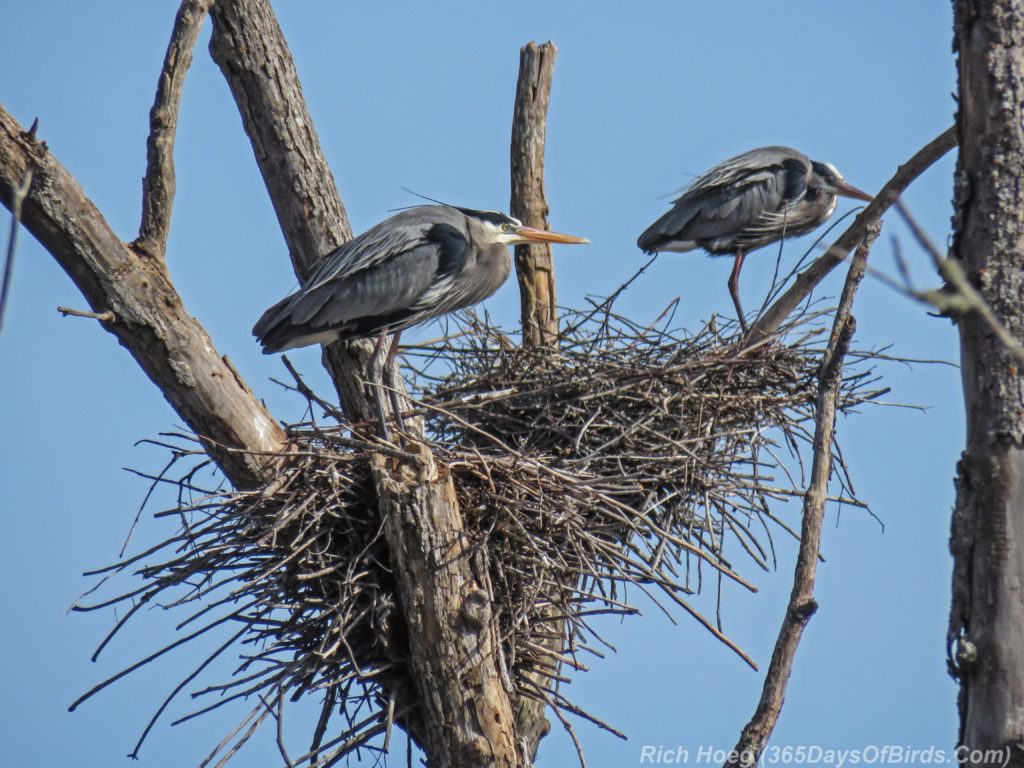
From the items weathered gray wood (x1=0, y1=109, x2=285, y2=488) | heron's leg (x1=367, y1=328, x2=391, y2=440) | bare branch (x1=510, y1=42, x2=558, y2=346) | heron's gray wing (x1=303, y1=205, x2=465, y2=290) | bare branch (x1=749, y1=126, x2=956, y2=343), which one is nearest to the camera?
weathered gray wood (x1=0, y1=109, x2=285, y2=488)

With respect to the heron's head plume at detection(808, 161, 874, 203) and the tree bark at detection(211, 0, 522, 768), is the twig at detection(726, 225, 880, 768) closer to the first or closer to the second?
the tree bark at detection(211, 0, 522, 768)

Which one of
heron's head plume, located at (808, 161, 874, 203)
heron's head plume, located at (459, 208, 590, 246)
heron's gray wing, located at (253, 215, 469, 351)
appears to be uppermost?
heron's head plume, located at (808, 161, 874, 203)

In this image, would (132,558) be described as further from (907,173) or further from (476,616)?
(907,173)

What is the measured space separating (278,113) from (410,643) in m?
1.74

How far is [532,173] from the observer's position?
5.37 metres

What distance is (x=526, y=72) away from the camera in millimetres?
5328

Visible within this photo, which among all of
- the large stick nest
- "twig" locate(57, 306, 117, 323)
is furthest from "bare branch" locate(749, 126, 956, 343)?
"twig" locate(57, 306, 117, 323)

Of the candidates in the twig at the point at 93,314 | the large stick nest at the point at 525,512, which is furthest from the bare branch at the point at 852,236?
the twig at the point at 93,314

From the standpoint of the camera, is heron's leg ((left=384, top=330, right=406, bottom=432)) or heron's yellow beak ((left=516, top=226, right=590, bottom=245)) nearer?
heron's leg ((left=384, top=330, right=406, bottom=432))

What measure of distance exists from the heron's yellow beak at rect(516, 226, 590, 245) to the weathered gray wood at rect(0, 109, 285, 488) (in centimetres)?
174

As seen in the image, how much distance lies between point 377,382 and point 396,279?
0.45m

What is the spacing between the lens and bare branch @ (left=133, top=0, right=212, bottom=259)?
358cm

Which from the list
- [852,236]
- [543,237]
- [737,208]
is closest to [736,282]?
[737,208]

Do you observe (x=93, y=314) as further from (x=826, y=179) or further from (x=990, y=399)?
(x=826, y=179)
